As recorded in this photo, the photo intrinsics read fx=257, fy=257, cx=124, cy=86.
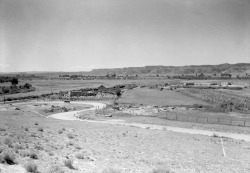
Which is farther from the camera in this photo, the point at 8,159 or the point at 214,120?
the point at 214,120

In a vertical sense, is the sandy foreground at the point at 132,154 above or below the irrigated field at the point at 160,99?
above

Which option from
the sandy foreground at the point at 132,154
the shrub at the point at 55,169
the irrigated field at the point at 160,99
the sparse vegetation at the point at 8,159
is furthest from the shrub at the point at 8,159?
the irrigated field at the point at 160,99

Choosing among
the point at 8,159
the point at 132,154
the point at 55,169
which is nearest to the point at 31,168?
the point at 55,169

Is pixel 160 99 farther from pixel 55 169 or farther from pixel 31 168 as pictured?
pixel 31 168

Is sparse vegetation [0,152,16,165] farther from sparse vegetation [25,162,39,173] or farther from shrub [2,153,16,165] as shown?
sparse vegetation [25,162,39,173]

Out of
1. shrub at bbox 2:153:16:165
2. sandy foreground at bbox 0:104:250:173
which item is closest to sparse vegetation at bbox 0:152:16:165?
shrub at bbox 2:153:16:165

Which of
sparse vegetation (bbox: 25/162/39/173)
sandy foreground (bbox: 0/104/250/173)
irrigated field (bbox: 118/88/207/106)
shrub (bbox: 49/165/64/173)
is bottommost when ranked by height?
irrigated field (bbox: 118/88/207/106)

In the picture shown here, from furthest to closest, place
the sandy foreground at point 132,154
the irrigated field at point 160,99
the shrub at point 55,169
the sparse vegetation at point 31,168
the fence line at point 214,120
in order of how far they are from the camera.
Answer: the irrigated field at point 160,99
the fence line at point 214,120
the sandy foreground at point 132,154
the shrub at point 55,169
the sparse vegetation at point 31,168

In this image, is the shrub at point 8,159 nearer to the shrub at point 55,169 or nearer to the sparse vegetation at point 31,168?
the sparse vegetation at point 31,168

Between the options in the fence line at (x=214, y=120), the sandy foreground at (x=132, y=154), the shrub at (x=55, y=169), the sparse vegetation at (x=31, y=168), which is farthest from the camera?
the fence line at (x=214, y=120)

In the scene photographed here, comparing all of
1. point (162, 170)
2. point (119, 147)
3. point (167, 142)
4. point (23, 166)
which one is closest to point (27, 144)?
point (23, 166)

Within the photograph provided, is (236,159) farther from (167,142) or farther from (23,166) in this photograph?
(23,166)
